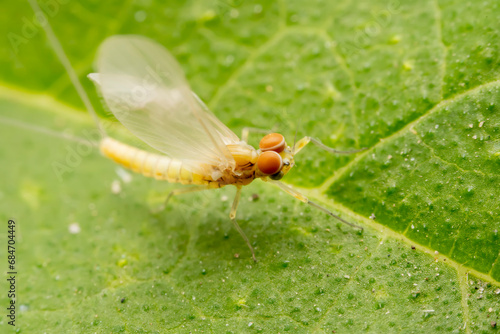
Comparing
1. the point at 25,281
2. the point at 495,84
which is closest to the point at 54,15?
the point at 25,281

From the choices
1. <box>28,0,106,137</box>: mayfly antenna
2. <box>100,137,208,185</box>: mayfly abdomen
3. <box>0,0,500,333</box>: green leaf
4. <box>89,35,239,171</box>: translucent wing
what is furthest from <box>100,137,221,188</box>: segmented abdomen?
<box>28,0,106,137</box>: mayfly antenna

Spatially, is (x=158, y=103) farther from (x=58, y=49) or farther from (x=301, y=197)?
(x=58, y=49)

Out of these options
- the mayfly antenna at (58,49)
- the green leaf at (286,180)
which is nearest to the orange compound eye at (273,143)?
the green leaf at (286,180)

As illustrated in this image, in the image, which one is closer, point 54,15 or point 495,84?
point 495,84

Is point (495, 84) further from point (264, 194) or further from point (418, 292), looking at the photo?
point (264, 194)

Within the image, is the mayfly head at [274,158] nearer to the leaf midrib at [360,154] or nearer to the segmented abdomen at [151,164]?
the leaf midrib at [360,154]

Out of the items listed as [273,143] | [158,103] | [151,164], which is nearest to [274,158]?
[273,143]

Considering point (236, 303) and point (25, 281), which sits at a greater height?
point (236, 303)
